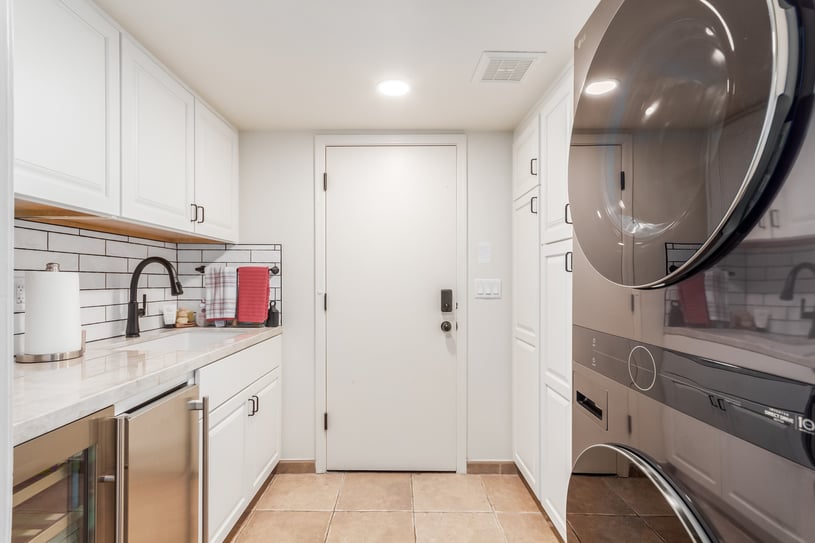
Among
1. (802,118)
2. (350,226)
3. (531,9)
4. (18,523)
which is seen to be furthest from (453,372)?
(802,118)

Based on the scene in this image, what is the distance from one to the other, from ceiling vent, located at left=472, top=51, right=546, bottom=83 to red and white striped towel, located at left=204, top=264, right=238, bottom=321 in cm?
181

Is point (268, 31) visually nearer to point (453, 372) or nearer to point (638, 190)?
point (638, 190)

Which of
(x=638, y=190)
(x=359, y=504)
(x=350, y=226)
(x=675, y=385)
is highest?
(x=350, y=226)

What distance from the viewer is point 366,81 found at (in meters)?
2.11

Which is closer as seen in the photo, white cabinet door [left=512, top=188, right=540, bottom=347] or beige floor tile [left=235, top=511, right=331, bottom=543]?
beige floor tile [left=235, top=511, right=331, bottom=543]

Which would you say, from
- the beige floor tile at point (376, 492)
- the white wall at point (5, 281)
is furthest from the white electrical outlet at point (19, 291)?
the beige floor tile at point (376, 492)

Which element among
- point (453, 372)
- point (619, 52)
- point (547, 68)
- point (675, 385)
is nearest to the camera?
point (675, 385)

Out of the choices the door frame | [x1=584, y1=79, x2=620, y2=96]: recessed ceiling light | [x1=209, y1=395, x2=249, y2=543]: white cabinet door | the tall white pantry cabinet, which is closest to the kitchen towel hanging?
the door frame

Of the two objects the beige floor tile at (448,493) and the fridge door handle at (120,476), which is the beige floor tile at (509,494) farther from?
the fridge door handle at (120,476)

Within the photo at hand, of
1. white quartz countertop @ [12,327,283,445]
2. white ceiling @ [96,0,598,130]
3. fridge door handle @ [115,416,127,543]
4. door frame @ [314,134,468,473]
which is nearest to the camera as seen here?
white quartz countertop @ [12,327,283,445]

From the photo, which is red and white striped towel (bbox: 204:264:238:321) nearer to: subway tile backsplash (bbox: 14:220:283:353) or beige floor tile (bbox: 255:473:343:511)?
subway tile backsplash (bbox: 14:220:283:353)

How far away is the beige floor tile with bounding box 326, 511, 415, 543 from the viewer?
2096mm

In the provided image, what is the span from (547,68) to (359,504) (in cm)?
243

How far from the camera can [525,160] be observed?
2.56m
